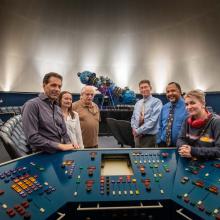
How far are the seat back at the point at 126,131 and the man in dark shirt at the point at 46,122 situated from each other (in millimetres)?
1687

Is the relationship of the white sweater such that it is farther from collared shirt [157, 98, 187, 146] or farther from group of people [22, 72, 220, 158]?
collared shirt [157, 98, 187, 146]

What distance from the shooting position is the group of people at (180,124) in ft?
4.54

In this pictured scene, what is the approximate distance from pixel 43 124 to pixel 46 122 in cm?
3

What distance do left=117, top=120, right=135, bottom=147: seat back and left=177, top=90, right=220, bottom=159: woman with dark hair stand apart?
180cm

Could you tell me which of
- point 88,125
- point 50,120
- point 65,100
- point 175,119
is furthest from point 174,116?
point 50,120

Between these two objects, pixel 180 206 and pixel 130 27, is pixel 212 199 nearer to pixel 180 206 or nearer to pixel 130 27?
pixel 180 206

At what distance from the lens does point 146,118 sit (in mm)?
2900

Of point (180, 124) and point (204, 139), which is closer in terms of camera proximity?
point (204, 139)

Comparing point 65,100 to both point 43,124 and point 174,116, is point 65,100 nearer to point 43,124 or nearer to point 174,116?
point 43,124

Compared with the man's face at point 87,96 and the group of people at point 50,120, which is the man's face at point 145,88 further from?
the group of people at point 50,120

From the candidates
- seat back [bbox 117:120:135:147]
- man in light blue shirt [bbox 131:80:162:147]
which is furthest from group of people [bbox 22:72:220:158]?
seat back [bbox 117:120:135:147]

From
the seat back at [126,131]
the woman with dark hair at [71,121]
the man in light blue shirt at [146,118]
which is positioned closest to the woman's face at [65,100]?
the woman with dark hair at [71,121]

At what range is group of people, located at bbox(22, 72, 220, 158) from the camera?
4.72 feet

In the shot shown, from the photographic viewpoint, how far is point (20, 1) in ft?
25.0
